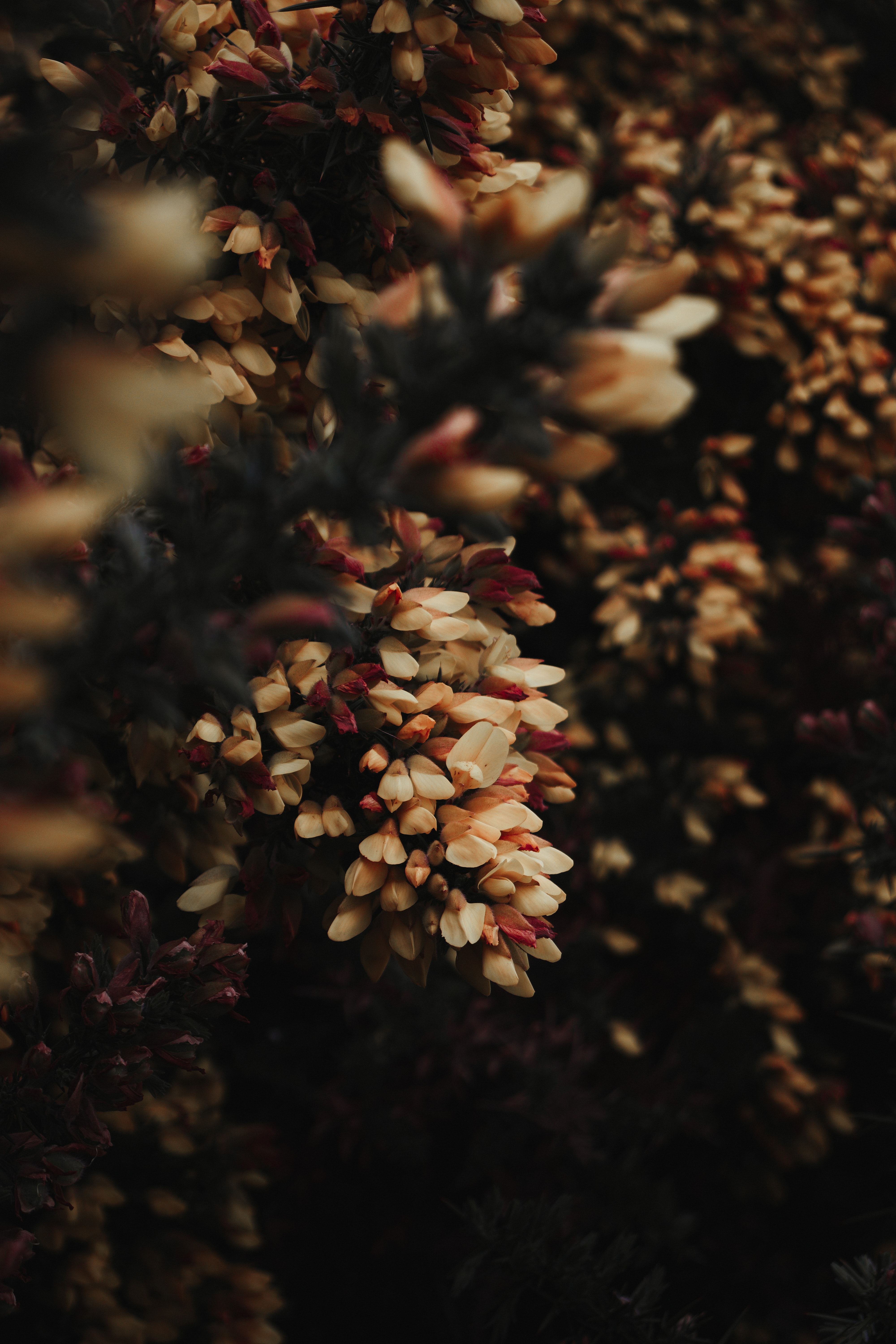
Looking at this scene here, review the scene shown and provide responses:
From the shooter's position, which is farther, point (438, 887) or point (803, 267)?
point (803, 267)

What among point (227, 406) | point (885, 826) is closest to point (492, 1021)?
point (885, 826)

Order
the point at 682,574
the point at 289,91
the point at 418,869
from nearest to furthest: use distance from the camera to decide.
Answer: the point at 418,869 → the point at 289,91 → the point at 682,574

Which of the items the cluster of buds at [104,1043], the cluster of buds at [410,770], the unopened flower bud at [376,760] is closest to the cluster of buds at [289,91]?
the cluster of buds at [410,770]

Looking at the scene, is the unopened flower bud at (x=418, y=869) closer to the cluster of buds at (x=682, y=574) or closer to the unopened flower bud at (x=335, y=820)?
the unopened flower bud at (x=335, y=820)

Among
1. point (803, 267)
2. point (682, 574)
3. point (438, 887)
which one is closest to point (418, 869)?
point (438, 887)

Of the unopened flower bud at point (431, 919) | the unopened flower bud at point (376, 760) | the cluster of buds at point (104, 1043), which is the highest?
the unopened flower bud at point (376, 760)

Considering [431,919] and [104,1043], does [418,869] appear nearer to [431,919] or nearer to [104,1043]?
[431,919]

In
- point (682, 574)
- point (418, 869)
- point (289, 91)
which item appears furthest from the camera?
point (682, 574)

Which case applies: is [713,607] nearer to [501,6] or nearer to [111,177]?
[501,6]
